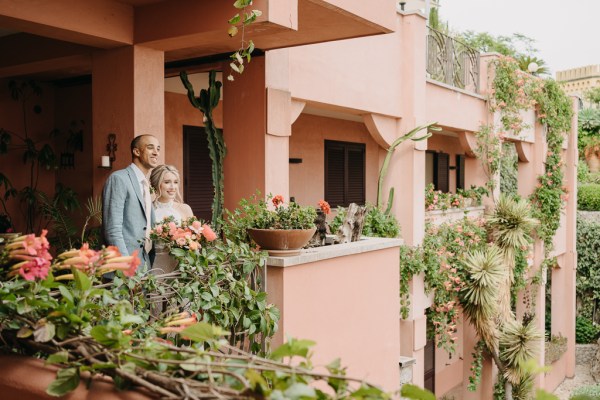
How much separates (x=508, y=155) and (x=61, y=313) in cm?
1716

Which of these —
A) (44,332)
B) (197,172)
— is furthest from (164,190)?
(197,172)

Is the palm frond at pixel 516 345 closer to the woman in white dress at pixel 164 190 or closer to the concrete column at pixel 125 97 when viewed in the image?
the woman in white dress at pixel 164 190

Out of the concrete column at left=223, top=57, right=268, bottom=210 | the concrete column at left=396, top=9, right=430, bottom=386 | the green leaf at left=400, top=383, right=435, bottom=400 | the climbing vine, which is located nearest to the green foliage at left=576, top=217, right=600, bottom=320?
the climbing vine

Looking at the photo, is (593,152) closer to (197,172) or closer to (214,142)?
(197,172)

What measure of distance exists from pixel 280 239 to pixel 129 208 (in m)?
1.18

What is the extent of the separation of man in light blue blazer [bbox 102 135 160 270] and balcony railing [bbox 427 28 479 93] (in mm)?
8174

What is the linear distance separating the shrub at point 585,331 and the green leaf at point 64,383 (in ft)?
78.3

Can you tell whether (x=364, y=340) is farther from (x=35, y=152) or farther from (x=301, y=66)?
(x=35, y=152)

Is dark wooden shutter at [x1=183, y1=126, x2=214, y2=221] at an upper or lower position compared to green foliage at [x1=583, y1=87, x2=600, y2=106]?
lower

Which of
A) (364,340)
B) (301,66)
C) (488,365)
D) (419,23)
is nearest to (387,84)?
(419,23)

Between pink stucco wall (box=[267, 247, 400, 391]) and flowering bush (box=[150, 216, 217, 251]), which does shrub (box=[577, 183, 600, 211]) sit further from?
flowering bush (box=[150, 216, 217, 251])

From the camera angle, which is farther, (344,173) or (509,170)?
(509,170)

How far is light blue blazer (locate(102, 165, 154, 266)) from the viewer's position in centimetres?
485

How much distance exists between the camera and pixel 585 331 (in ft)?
76.2
